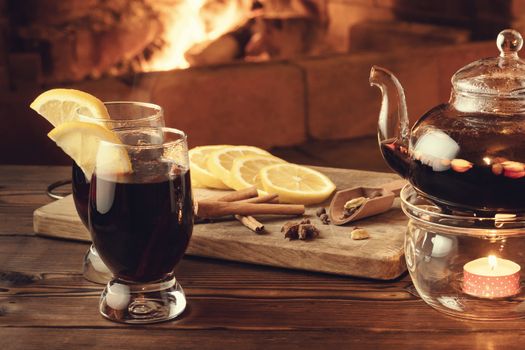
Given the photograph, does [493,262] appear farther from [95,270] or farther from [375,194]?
[95,270]

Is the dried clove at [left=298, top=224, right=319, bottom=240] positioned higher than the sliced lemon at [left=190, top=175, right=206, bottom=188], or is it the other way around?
the dried clove at [left=298, top=224, right=319, bottom=240]

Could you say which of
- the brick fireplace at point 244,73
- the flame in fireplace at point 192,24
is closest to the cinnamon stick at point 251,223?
the brick fireplace at point 244,73

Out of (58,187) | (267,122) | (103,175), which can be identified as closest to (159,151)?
(103,175)

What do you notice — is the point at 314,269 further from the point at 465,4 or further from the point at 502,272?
the point at 465,4

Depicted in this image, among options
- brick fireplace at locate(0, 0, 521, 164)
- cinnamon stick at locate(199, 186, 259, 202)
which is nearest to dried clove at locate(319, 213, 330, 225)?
cinnamon stick at locate(199, 186, 259, 202)

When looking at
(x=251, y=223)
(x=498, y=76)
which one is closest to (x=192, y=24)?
(x=251, y=223)

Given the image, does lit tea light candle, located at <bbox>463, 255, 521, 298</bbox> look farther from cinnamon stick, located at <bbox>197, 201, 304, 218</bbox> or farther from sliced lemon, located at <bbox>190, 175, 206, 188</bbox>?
sliced lemon, located at <bbox>190, 175, 206, 188</bbox>
